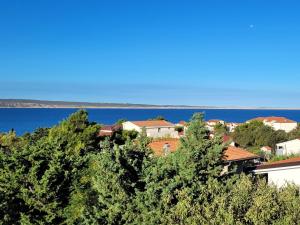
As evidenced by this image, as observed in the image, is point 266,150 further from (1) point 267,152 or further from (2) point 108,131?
(2) point 108,131

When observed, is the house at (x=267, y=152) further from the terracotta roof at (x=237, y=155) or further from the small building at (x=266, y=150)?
the terracotta roof at (x=237, y=155)

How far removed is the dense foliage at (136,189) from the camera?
13.5 metres

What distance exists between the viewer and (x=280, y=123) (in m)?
138

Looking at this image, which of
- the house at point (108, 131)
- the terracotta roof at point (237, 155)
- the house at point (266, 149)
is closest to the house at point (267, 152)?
the house at point (266, 149)

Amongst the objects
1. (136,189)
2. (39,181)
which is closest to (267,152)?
(39,181)

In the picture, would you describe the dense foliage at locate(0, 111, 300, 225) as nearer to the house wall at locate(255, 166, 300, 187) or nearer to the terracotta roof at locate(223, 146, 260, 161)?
the house wall at locate(255, 166, 300, 187)

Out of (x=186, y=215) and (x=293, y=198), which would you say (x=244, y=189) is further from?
(x=186, y=215)

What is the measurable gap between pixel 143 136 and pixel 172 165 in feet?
7.39

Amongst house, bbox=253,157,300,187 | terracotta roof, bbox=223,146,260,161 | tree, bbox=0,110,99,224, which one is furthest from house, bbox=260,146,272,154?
tree, bbox=0,110,99,224

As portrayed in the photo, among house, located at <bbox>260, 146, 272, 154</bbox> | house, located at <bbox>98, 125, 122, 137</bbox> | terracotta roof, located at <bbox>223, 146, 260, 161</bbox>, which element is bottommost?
house, located at <bbox>260, 146, 272, 154</bbox>

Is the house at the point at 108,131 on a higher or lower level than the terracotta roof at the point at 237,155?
lower

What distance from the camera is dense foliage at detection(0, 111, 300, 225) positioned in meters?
13.5

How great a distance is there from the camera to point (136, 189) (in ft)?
54.6

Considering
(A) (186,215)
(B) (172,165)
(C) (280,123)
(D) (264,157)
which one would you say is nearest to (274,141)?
(D) (264,157)
